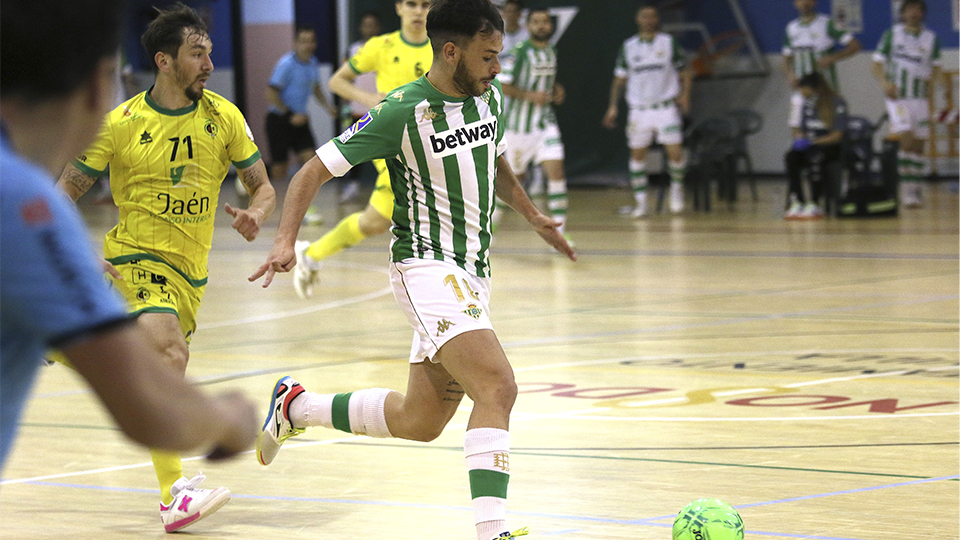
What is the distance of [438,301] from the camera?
4.02 m

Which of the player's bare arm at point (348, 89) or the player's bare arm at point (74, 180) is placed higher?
the player's bare arm at point (348, 89)

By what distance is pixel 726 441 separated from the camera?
5316 millimetres

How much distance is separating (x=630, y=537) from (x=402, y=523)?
83cm

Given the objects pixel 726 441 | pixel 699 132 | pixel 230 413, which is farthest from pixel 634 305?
pixel 699 132

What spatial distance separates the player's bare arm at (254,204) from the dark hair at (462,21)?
0.92 m

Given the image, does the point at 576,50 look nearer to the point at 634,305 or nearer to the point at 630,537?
the point at 634,305

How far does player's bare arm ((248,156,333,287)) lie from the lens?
12.8 feet

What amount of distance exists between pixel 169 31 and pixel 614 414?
2.73 meters

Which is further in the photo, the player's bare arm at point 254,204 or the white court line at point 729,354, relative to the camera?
the white court line at point 729,354

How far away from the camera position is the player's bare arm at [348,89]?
371 inches

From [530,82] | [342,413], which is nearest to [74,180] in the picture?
[342,413]

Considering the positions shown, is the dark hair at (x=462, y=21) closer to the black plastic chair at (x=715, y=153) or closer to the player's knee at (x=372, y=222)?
the player's knee at (x=372, y=222)

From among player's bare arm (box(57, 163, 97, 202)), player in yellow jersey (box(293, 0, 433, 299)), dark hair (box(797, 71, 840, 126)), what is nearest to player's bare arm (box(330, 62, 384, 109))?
player in yellow jersey (box(293, 0, 433, 299))

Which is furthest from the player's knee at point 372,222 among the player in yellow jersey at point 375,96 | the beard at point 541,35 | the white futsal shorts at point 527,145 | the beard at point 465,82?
the beard at point 465,82
